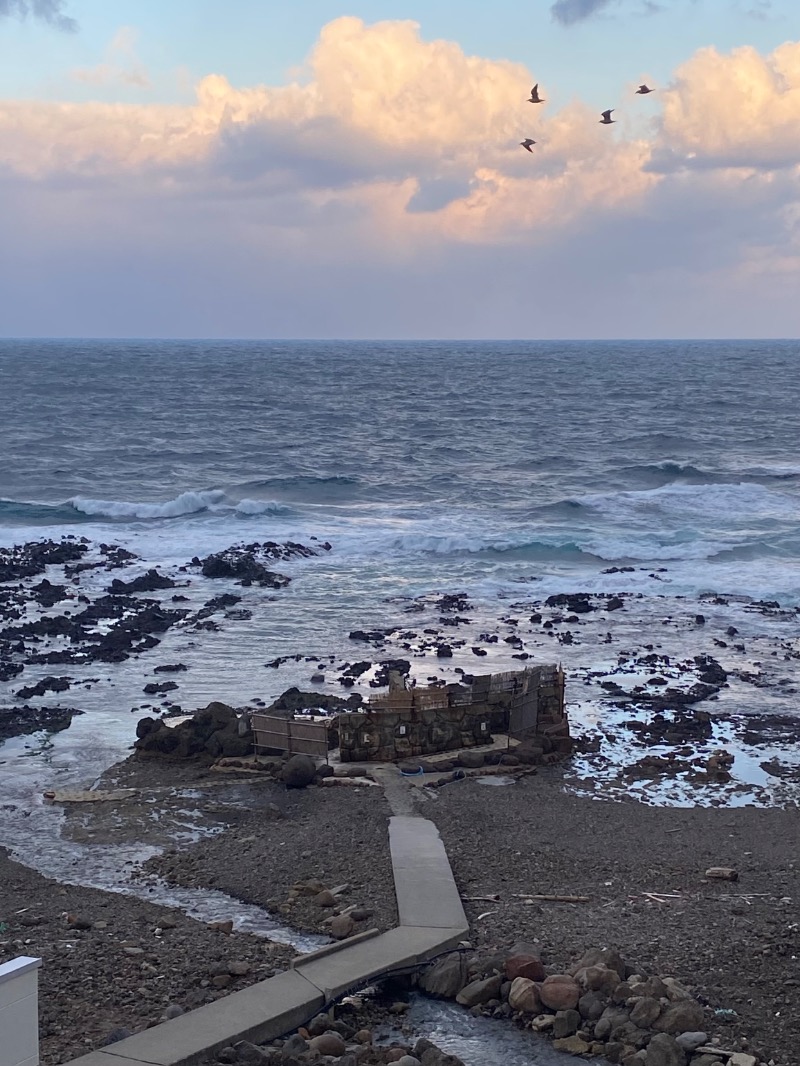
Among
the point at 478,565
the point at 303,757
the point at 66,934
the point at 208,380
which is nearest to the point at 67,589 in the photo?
the point at 478,565

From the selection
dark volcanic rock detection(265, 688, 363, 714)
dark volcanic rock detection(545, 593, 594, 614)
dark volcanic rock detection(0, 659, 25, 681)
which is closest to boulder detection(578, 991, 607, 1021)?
dark volcanic rock detection(265, 688, 363, 714)

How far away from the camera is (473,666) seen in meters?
27.5

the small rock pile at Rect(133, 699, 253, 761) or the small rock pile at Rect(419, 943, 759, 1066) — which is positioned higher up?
the small rock pile at Rect(419, 943, 759, 1066)

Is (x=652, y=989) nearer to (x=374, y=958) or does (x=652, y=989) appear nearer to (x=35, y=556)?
(x=374, y=958)

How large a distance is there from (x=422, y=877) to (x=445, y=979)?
302cm

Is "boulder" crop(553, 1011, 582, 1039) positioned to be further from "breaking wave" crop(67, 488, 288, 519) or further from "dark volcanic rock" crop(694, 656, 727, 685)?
"breaking wave" crop(67, 488, 288, 519)

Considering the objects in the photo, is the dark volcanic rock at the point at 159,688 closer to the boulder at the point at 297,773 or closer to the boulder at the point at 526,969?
the boulder at the point at 297,773

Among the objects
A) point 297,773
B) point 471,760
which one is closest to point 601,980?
point 297,773

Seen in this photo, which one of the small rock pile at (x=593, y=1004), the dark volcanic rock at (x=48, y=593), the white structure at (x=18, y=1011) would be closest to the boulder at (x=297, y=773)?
the small rock pile at (x=593, y=1004)

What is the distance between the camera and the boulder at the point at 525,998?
11.7 meters

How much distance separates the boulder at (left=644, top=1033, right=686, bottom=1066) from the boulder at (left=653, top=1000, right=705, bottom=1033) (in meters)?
0.32

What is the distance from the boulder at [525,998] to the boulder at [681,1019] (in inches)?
45.0

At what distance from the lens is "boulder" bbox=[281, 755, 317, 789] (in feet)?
64.1

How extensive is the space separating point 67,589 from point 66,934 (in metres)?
22.1
